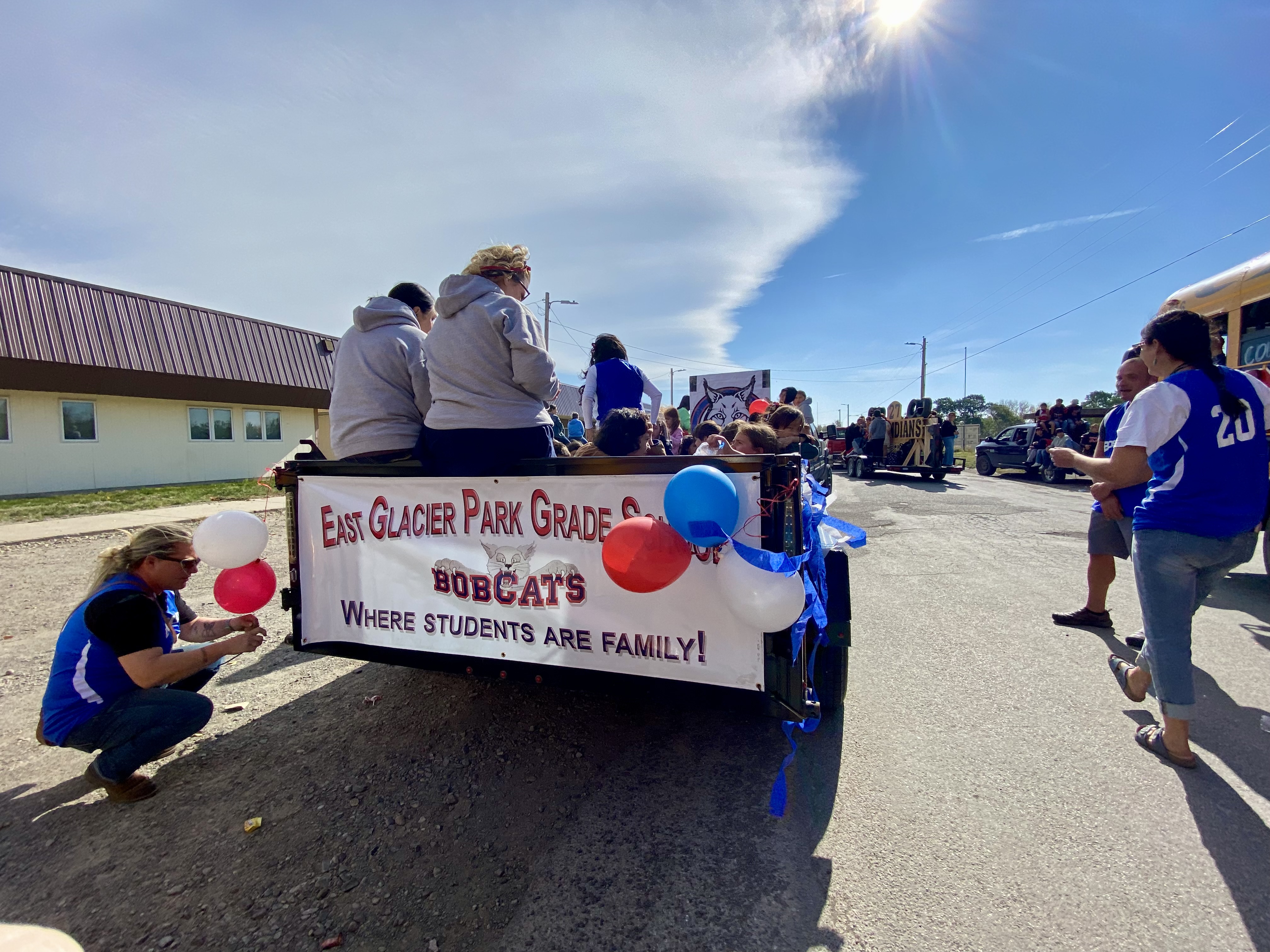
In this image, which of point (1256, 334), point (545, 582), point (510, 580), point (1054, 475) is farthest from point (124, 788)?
point (1054, 475)

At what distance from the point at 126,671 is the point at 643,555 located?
2.25 metres

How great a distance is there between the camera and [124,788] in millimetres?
2352

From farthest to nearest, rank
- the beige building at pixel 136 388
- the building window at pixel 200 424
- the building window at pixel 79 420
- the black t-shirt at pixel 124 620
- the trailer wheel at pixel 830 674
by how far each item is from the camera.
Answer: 1. the building window at pixel 200 424
2. the building window at pixel 79 420
3. the beige building at pixel 136 388
4. the trailer wheel at pixel 830 674
5. the black t-shirt at pixel 124 620

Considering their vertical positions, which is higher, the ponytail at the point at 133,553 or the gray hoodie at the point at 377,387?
the gray hoodie at the point at 377,387

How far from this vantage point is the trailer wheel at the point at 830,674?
107 inches

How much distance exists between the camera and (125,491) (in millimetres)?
14992

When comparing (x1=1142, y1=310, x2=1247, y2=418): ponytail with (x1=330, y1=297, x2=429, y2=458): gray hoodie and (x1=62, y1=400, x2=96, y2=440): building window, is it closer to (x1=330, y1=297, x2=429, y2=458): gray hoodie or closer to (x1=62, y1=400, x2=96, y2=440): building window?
(x1=330, y1=297, x2=429, y2=458): gray hoodie

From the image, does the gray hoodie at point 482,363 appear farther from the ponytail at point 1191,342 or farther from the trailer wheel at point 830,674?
the ponytail at point 1191,342

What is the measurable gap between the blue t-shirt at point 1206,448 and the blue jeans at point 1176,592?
59 mm

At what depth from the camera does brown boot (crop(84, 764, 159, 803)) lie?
7.68 feet

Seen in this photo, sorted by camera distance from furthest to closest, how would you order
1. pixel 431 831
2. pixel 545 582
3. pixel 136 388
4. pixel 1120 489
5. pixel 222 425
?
pixel 222 425
pixel 136 388
pixel 1120 489
pixel 545 582
pixel 431 831

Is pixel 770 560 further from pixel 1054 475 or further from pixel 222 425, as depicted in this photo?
pixel 222 425

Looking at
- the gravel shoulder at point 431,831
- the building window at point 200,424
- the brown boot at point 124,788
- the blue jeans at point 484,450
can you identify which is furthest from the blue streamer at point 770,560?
the building window at point 200,424

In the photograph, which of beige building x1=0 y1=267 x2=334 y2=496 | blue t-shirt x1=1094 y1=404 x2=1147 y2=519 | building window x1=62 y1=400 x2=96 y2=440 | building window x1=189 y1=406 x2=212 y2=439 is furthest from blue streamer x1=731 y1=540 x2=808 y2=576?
building window x1=189 y1=406 x2=212 y2=439
